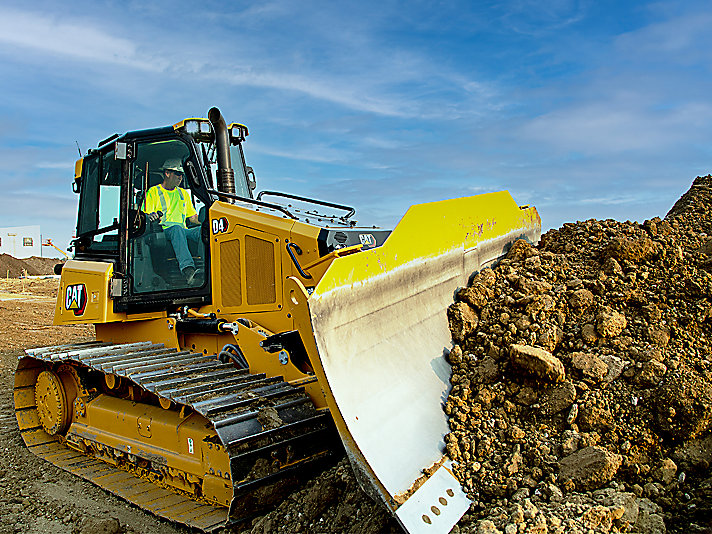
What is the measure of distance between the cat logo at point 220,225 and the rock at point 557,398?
2727 millimetres

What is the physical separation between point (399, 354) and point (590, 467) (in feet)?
3.82

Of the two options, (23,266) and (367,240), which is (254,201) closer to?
(367,240)

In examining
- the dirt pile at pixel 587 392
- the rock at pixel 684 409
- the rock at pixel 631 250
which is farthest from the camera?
the rock at pixel 631 250

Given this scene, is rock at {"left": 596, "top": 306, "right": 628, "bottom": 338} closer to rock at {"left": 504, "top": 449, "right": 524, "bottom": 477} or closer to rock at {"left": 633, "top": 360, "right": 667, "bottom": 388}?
rock at {"left": 633, "top": 360, "right": 667, "bottom": 388}

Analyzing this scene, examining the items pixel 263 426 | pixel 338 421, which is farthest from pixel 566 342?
pixel 263 426

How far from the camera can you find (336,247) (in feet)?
14.0

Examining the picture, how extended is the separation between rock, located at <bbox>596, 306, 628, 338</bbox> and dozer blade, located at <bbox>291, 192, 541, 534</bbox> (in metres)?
0.93

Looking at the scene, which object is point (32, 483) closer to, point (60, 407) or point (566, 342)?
point (60, 407)

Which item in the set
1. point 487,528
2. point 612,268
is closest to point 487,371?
point 487,528

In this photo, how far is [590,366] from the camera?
3.28 meters

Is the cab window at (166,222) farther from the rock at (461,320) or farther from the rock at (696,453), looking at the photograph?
the rock at (696,453)

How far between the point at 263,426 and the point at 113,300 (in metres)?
2.48

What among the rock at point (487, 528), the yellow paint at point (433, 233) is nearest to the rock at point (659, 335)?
the yellow paint at point (433, 233)

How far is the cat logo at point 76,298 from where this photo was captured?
5.63 m
